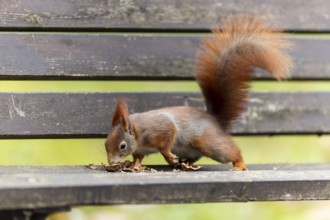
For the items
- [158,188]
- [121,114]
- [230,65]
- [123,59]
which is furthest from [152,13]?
[158,188]

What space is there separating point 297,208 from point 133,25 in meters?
1.47

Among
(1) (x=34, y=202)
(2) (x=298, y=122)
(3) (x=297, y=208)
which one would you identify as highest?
(1) (x=34, y=202)

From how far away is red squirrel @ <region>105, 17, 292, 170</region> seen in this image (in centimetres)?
242

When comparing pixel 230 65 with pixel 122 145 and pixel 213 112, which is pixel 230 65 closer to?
pixel 213 112

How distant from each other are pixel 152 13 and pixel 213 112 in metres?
0.38

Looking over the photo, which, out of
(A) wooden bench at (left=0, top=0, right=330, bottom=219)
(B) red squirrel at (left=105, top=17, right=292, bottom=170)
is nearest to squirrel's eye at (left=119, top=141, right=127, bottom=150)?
(B) red squirrel at (left=105, top=17, right=292, bottom=170)

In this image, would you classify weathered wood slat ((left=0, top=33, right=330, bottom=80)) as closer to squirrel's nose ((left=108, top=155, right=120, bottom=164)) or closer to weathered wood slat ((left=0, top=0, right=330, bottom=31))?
weathered wood slat ((left=0, top=0, right=330, bottom=31))

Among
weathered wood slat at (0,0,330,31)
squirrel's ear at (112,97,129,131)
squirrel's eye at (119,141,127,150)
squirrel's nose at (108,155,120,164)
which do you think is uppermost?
weathered wood slat at (0,0,330,31)

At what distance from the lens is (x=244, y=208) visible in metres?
3.71

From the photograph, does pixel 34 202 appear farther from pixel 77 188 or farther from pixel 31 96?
pixel 31 96

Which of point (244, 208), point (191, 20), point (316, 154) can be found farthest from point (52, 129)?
point (316, 154)

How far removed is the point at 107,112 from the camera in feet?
8.59

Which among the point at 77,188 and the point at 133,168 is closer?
the point at 77,188

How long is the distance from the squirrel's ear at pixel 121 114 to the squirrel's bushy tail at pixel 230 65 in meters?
0.30
